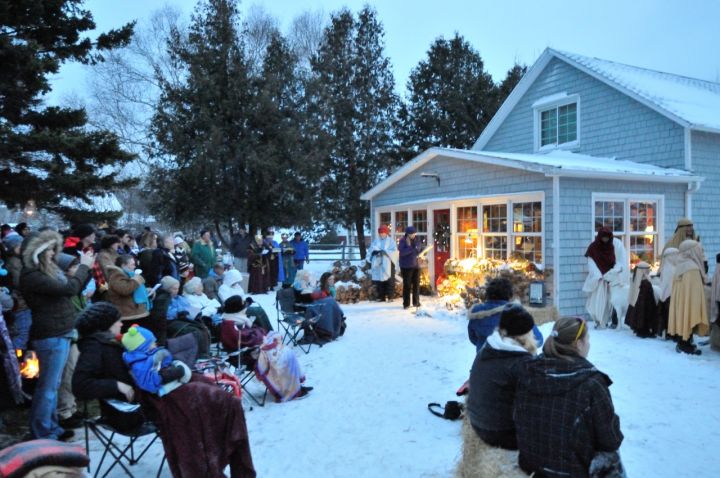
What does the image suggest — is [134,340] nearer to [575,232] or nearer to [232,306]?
[232,306]

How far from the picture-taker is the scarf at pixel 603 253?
8.30m

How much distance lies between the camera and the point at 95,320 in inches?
131

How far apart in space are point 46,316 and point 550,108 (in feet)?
44.2

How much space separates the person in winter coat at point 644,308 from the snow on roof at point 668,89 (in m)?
4.93

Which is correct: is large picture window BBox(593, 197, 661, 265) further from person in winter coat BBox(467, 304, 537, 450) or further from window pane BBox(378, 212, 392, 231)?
person in winter coat BBox(467, 304, 537, 450)

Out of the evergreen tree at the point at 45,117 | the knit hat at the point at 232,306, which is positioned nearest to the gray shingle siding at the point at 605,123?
the knit hat at the point at 232,306

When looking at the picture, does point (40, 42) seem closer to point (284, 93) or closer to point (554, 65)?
point (284, 93)

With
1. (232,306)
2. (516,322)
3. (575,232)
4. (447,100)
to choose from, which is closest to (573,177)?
(575,232)

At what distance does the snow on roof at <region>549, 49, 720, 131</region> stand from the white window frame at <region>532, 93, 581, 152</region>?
903 mm

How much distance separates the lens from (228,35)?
17.8 m

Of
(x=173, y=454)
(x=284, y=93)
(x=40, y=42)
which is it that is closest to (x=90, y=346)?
(x=173, y=454)

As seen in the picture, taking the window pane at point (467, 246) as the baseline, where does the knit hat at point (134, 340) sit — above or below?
below

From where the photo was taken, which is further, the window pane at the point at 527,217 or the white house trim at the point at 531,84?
the white house trim at the point at 531,84

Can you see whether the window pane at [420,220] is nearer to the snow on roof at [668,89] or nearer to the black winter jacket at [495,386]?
the snow on roof at [668,89]
